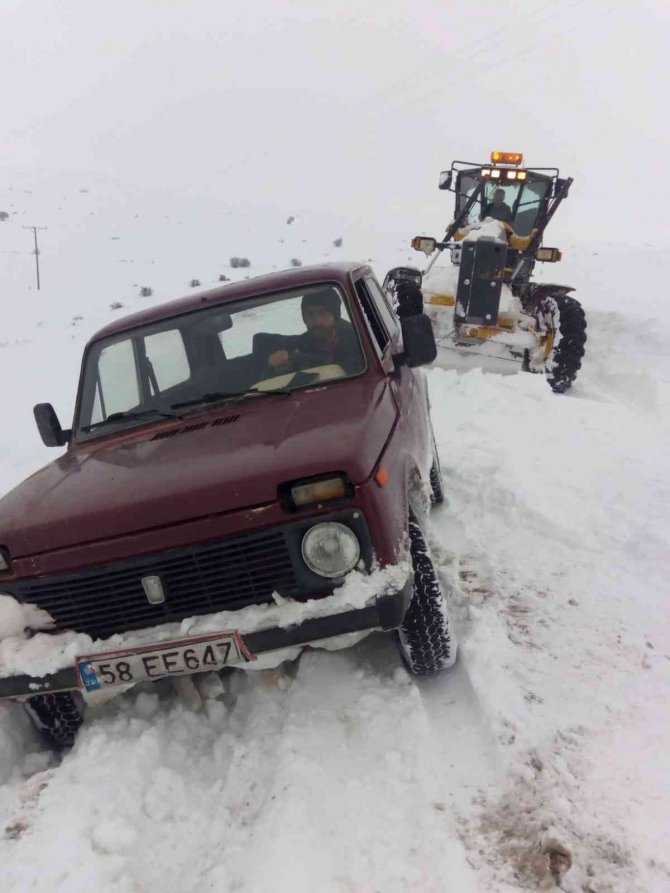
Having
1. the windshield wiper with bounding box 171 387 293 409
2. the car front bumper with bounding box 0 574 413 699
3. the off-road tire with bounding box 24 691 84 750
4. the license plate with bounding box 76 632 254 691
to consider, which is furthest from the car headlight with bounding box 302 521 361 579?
the off-road tire with bounding box 24 691 84 750

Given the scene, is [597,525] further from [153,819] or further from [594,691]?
[153,819]

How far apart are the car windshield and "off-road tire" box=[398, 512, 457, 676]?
40.7 inches

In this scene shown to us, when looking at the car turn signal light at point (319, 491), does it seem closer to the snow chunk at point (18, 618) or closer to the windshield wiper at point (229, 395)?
the windshield wiper at point (229, 395)

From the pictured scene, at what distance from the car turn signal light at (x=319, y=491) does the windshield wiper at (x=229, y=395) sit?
95cm

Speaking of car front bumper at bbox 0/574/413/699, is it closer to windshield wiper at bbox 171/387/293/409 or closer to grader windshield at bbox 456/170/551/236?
windshield wiper at bbox 171/387/293/409

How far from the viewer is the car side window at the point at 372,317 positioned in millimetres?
3861

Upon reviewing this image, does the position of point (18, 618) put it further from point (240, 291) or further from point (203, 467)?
point (240, 291)

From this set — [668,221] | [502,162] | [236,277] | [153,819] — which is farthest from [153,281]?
[668,221]

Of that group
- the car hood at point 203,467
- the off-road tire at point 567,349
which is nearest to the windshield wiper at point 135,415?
the car hood at point 203,467

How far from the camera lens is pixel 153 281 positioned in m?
19.5

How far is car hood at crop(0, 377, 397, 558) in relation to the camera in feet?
8.68

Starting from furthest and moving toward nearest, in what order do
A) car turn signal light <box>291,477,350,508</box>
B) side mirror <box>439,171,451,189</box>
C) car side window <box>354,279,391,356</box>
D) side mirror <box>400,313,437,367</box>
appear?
1. side mirror <box>439,171,451,189</box>
2. car side window <box>354,279,391,356</box>
3. side mirror <box>400,313,437,367</box>
4. car turn signal light <box>291,477,350,508</box>

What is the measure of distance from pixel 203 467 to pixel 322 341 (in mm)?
1202

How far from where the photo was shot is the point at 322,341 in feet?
12.2
